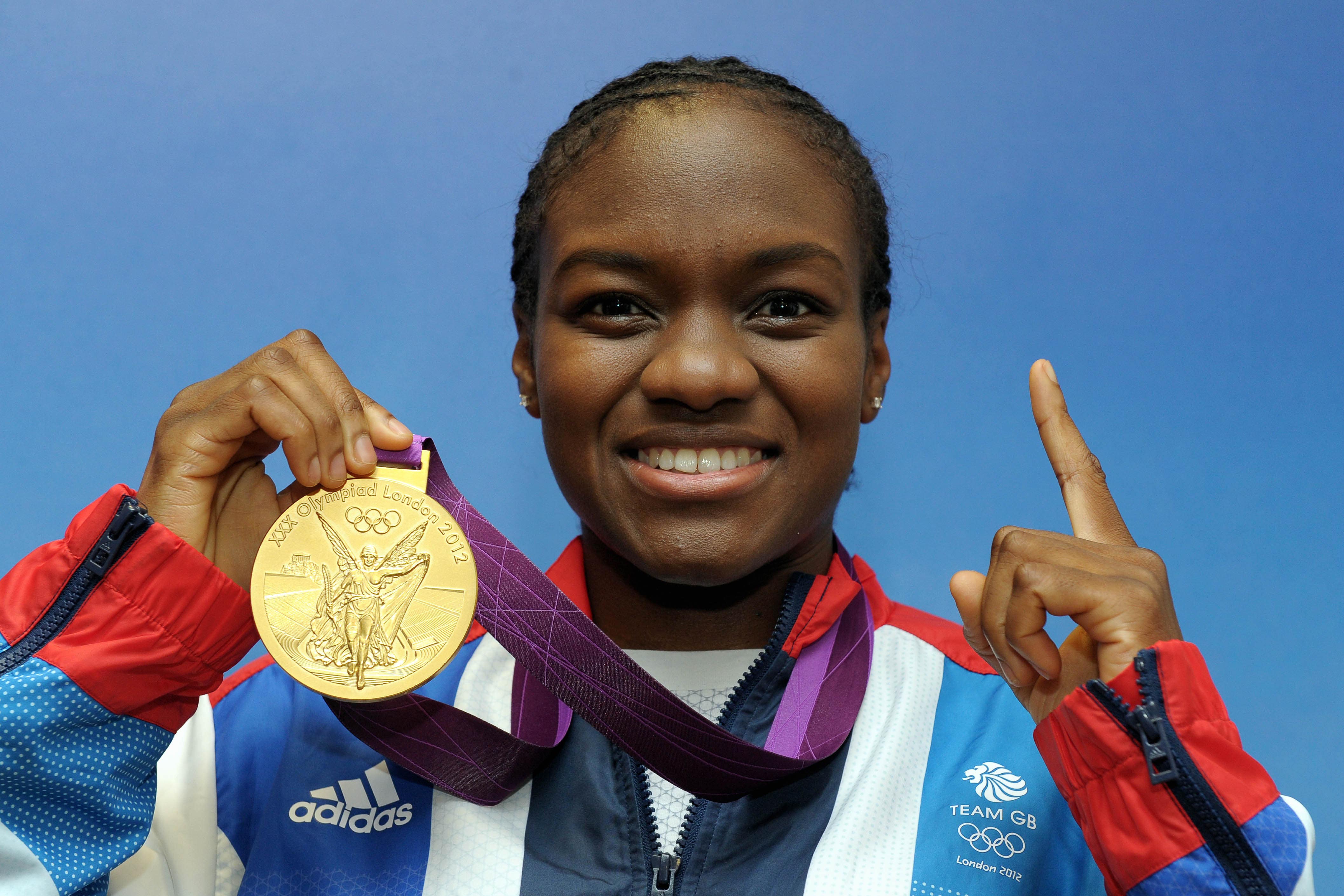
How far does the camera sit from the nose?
4.07 feet

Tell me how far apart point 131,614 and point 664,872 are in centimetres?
64

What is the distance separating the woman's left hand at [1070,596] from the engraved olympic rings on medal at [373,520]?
61 centimetres

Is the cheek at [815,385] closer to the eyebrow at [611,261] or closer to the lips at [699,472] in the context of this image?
the lips at [699,472]

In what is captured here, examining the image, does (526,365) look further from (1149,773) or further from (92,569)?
(1149,773)

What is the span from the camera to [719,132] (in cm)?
133

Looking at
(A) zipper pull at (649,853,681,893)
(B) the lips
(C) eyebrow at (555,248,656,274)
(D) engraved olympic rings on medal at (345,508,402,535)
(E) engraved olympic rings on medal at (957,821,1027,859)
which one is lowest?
(A) zipper pull at (649,853,681,893)

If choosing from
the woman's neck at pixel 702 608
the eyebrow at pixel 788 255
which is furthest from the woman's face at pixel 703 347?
the woman's neck at pixel 702 608

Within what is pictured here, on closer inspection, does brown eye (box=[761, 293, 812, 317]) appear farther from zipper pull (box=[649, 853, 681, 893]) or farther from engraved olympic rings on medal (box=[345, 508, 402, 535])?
zipper pull (box=[649, 853, 681, 893])

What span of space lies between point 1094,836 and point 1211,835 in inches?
4.2

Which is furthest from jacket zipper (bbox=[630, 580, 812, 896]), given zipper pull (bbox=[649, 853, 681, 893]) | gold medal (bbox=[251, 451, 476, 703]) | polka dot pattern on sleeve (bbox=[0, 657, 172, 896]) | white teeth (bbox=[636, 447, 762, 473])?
polka dot pattern on sleeve (bbox=[0, 657, 172, 896])

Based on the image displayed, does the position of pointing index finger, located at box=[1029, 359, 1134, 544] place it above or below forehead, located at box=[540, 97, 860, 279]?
below

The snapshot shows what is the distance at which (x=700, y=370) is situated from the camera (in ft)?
4.06

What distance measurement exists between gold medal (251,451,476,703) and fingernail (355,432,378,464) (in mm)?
22

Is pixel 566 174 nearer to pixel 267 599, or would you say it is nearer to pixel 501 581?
pixel 501 581
